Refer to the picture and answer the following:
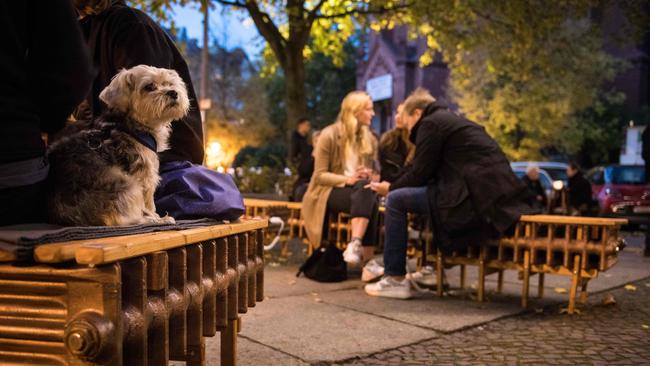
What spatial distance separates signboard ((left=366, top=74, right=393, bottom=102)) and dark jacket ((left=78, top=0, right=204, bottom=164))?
135ft

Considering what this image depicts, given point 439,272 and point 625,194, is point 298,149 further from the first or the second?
point 625,194

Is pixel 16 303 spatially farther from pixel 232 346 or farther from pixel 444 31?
pixel 444 31

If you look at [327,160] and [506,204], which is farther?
[327,160]

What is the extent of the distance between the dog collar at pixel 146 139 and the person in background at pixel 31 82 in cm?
60

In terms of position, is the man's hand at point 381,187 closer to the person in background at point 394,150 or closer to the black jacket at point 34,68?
the person in background at point 394,150

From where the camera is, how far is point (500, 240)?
232 inches

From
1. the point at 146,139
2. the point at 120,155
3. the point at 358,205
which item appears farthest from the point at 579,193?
the point at 120,155

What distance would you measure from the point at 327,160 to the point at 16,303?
558 centimetres

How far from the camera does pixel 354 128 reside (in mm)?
7312

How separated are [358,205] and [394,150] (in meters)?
0.96

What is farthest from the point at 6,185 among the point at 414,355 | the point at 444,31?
the point at 444,31

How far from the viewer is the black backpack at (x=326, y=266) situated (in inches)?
277

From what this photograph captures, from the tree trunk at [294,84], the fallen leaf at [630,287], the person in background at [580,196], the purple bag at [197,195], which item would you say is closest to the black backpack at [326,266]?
the fallen leaf at [630,287]

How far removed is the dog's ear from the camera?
2850 mm
